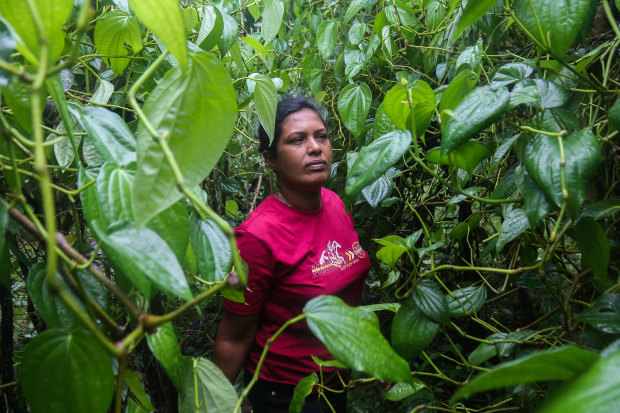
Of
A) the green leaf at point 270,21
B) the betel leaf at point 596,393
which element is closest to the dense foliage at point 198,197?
the betel leaf at point 596,393

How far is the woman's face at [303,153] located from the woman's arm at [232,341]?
1.34 feet

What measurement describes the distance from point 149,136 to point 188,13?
0.71 metres

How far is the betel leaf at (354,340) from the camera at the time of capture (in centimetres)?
38

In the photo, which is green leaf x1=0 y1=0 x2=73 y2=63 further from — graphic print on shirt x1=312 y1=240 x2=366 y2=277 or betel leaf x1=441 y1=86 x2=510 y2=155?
graphic print on shirt x1=312 y1=240 x2=366 y2=277

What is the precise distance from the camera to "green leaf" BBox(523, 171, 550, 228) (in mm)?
502

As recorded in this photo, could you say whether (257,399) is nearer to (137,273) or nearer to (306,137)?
(306,137)

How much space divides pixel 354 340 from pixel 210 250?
26 centimetres

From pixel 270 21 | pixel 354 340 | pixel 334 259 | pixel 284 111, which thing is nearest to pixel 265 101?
pixel 270 21

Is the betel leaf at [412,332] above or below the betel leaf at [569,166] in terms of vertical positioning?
below

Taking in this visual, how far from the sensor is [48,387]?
0.36 metres

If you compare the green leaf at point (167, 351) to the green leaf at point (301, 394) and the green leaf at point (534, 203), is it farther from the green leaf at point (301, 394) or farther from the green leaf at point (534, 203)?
the green leaf at point (534, 203)

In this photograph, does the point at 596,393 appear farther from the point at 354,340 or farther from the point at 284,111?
the point at 284,111

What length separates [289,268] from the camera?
125 cm

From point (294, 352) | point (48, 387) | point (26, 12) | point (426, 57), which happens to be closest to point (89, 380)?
point (48, 387)
